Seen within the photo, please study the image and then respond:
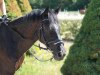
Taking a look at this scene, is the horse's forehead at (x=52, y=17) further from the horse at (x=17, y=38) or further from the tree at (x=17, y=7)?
the tree at (x=17, y=7)

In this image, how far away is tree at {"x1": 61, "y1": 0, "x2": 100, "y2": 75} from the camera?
6.77 metres

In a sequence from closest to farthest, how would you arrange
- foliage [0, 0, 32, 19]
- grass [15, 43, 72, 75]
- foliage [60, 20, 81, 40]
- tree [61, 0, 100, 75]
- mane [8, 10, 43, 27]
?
mane [8, 10, 43, 27] → tree [61, 0, 100, 75] → grass [15, 43, 72, 75] → foliage [0, 0, 32, 19] → foliage [60, 20, 81, 40]

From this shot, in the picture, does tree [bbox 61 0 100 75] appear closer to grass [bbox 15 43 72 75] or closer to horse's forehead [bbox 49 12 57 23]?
grass [bbox 15 43 72 75]

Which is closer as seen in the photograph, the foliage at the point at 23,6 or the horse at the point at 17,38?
the horse at the point at 17,38

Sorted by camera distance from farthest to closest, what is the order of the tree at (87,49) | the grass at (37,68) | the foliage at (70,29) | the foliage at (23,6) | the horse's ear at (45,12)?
the foliage at (70,29) → the foliage at (23,6) → the grass at (37,68) → the tree at (87,49) → the horse's ear at (45,12)

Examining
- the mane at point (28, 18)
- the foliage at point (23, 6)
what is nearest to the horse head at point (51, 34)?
the mane at point (28, 18)

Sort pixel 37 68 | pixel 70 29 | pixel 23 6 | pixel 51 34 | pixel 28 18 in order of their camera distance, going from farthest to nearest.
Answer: pixel 70 29
pixel 23 6
pixel 37 68
pixel 28 18
pixel 51 34

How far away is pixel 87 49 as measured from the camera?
689 cm

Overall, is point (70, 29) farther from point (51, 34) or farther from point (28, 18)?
point (51, 34)

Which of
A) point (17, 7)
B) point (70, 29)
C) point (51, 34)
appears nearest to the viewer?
point (51, 34)

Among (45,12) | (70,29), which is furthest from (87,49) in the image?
(70,29)

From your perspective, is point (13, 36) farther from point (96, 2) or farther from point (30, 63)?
point (30, 63)

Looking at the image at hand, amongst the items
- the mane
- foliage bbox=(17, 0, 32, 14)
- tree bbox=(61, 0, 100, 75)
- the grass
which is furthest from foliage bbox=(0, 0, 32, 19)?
the mane

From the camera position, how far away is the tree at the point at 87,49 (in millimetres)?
6770
